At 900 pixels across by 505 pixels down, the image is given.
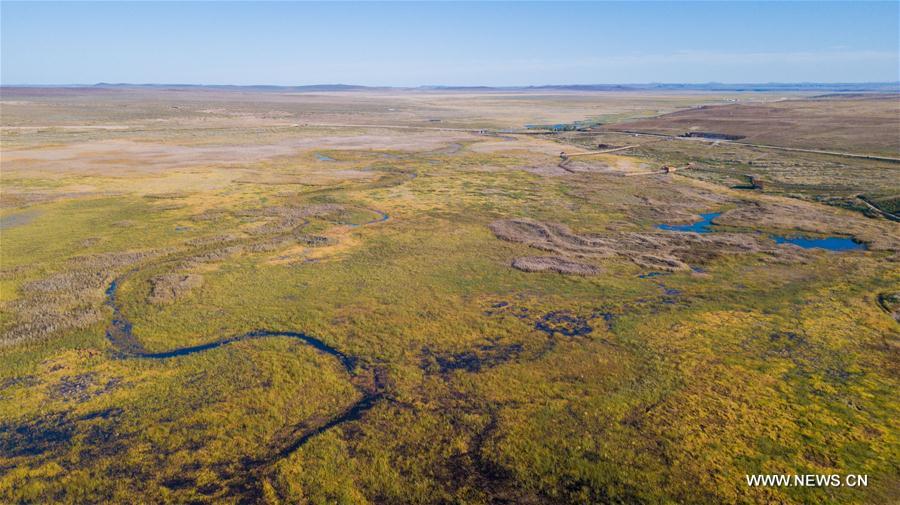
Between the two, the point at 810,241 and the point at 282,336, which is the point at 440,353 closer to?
the point at 282,336

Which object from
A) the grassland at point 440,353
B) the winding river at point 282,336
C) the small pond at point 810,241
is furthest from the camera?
the small pond at point 810,241

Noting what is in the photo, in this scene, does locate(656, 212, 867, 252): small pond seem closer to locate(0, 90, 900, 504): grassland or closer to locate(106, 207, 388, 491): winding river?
locate(0, 90, 900, 504): grassland

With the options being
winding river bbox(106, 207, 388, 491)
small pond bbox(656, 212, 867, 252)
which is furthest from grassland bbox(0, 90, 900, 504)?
small pond bbox(656, 212, 867, 252)

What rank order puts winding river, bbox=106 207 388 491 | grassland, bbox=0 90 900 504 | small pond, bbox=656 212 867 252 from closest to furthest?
1. grassland, bbox=0 90 900 504
2. winding river, bbox=106 207 388 491
3. small pond, bbox=656 212 867 252

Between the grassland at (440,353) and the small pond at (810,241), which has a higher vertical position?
the small pond at (810,241)

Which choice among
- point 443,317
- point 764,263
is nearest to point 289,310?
point 443,317

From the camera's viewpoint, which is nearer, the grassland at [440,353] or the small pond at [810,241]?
the grassland at [440,353]

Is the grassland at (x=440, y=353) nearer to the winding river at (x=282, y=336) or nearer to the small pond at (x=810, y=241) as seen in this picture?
the winding river at (x=282, y=336)

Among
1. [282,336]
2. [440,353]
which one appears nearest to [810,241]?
[440,353]

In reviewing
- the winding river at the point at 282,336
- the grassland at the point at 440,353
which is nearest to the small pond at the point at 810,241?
the grassland at the point at 440,353
